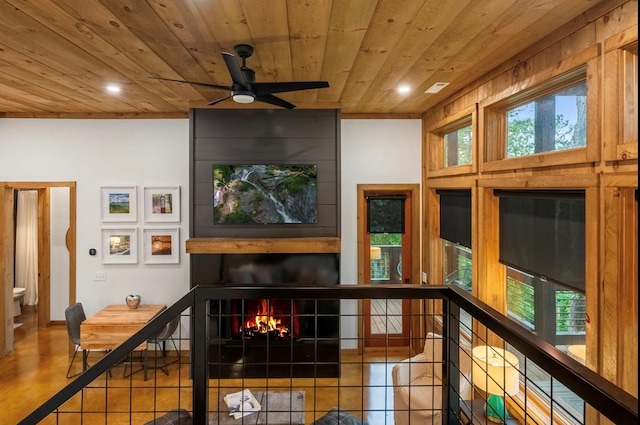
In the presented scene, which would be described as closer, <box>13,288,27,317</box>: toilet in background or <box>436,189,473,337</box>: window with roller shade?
<box>436,189,473,337</box>: window with roller shade

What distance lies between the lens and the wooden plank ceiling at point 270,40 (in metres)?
2.04

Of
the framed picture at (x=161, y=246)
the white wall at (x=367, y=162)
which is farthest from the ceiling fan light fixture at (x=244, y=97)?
the framed picture at (x=161, y=246)

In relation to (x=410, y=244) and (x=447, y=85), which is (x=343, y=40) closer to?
(x=447, y=85)

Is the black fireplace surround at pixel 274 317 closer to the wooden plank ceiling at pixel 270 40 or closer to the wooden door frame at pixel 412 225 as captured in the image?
the wooden door frame at pixel 412 225

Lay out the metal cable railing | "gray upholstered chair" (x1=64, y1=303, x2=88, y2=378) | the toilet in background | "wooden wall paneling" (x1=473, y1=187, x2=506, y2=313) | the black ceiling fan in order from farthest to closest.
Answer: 1. the toilet in background
2. "gray upholstered chair" (x1=64, y1=303, x2=88, y2=378)
3. "wooden wall paneling" (x1=473, y1=187, x2=506, y2=313)
4. the black ceiling fan
5. the metal cable railing

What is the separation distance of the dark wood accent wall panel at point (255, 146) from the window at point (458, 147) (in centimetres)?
138

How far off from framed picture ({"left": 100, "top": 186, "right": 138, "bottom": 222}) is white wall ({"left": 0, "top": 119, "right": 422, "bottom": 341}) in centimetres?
8

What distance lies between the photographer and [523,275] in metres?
2.92

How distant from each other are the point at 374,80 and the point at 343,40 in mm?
1001

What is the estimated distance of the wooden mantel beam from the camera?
4062 millimetres

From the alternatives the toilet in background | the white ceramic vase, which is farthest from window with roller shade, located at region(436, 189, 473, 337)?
the toilet in background

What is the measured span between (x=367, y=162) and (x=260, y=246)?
1.85 m

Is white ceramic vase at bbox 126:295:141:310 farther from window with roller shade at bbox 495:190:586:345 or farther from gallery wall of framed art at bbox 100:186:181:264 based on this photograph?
window with roller shade at bbox 495:190:586:345

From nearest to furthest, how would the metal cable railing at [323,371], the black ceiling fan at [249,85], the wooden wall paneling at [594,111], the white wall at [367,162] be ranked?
the metal cable railing at [323,371]
the wooden wall paneling at [594,111]
the black ceiling fan at [249,85]
the white wall at [367,162]
